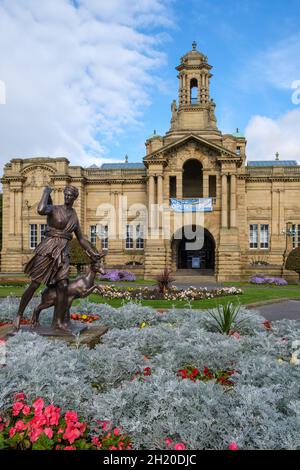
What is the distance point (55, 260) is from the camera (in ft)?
25.5

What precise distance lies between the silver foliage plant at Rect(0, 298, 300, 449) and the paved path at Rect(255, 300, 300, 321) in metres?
6.78

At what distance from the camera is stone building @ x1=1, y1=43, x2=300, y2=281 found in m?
38.2

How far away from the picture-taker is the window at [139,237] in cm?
4272

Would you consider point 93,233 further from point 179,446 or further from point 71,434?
point 179,446

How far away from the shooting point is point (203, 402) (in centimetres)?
481

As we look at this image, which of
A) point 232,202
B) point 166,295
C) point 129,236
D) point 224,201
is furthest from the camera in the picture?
point 129,236

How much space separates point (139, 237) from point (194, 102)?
16.9 metres

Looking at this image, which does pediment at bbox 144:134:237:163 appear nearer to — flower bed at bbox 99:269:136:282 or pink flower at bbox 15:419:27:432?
flower bed at bbox 99:269:136:282

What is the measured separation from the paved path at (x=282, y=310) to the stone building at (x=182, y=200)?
17.4 metres

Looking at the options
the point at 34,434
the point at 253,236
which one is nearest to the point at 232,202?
the point at 253,236

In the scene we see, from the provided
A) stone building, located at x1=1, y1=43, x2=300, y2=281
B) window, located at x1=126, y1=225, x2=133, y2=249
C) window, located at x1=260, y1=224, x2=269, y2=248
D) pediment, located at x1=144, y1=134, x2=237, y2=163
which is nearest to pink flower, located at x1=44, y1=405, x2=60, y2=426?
stone building, located at x1=1, y1=43, x2=300, y2=281

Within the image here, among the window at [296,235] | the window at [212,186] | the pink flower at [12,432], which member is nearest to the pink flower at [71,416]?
the pink flower at [12,432]

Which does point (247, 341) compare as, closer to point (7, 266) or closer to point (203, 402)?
point (203, 402)
